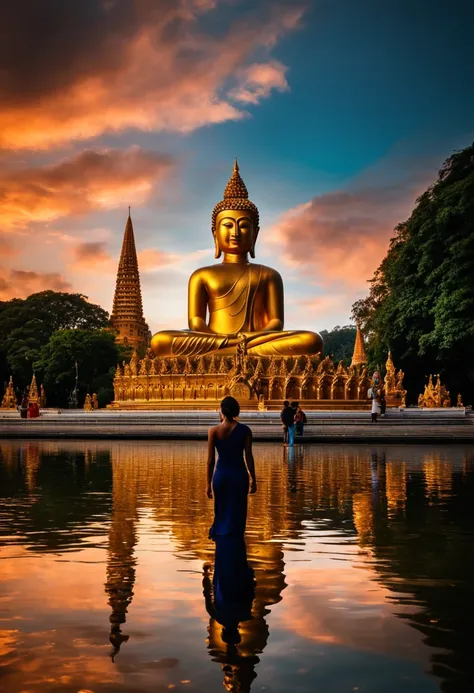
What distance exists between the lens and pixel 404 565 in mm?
5227

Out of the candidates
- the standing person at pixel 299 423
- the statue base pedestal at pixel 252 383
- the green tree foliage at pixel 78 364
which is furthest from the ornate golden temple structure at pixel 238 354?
the green tree foliage at pixel 78 364

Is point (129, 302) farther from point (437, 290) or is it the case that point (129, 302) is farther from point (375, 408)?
point (375, 408)

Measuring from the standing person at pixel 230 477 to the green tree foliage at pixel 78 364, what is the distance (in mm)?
39618

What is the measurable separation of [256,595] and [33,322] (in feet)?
169

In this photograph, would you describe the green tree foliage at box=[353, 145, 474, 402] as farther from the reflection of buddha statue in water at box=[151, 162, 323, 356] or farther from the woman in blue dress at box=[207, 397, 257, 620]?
the woman in blue dress at box=[207, 397, 257, 620]

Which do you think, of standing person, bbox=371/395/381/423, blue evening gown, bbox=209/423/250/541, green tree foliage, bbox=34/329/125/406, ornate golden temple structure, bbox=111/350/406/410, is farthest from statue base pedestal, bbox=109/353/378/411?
blue evening gown, bbox=209/423/250/541

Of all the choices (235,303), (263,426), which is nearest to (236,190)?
(235,303)

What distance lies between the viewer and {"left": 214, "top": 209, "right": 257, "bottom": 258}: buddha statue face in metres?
31.6

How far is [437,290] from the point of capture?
3006 cm

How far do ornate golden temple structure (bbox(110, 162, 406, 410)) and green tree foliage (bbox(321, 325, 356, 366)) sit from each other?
5986 centimetres

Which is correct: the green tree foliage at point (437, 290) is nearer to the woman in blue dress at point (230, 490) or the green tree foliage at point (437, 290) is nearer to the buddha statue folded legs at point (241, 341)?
the buddha statue folded legs at point (241, 341)

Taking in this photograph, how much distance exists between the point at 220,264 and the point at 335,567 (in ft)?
87.6

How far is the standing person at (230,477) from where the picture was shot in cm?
535

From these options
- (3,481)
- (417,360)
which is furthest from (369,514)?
(417,360)
